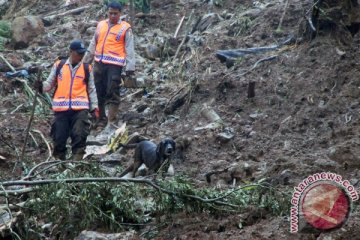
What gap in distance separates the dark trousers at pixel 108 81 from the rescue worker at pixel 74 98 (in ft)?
5.53

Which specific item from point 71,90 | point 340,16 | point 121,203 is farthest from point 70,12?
point 121,203

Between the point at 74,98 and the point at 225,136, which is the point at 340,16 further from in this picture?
the point at 74,98

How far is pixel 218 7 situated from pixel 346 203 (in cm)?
931

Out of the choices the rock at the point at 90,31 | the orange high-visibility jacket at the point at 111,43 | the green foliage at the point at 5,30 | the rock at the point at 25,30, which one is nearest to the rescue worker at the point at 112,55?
the orange high-visibility jacket at the point at 111,43

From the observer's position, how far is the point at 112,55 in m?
9.49

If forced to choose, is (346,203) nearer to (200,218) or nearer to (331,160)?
(200,218)

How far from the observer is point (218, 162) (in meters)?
7.61

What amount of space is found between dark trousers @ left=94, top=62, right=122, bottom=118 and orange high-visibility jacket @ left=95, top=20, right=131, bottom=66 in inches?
3.9

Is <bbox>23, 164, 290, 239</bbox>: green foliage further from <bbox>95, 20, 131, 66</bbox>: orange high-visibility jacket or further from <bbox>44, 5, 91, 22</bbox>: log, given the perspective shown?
<bbox>44, 5, 91, 22</bbox>: log

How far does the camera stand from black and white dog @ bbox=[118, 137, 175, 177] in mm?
7004

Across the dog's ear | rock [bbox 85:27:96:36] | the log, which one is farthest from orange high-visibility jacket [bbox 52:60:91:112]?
the log

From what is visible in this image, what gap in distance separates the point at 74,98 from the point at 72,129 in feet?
1.14

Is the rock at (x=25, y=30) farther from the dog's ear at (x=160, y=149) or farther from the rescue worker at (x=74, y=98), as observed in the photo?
the dog's ear at (x=160, y=149)

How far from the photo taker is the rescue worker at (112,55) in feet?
31.0
